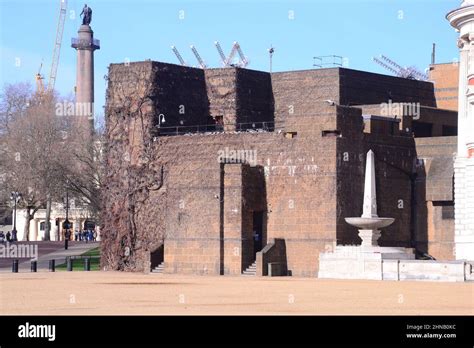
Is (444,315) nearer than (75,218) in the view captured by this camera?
Yes

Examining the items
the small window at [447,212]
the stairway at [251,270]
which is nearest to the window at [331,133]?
the stairway at [251,270]

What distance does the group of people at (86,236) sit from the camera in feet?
372

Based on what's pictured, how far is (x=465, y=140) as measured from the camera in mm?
60562

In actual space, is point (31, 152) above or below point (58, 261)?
above

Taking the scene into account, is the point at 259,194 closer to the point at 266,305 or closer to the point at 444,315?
the point at 266,305

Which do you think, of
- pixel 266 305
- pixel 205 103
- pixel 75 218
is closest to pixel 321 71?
pixel 205 103

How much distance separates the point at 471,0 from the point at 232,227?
1681 centimetres

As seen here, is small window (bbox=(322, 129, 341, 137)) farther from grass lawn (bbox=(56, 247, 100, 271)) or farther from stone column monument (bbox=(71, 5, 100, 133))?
stone column monument (bbox=(71, 5, 100, 133))

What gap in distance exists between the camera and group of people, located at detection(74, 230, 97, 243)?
11353cm

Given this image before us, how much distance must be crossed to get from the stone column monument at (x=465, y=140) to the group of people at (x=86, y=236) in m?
55.5

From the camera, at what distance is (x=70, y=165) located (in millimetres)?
84312

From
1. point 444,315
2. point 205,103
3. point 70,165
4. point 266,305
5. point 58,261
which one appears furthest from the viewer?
point 70,165

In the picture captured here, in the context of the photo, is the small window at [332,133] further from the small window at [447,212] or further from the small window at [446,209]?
the small window at [447,212]

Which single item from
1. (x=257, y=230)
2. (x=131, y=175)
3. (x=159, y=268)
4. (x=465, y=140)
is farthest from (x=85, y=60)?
(x=465, y=140)
